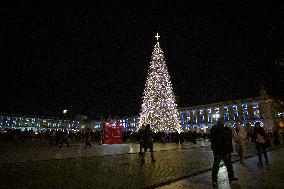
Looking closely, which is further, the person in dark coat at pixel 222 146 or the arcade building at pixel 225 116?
the arcade building at pixel 225 116

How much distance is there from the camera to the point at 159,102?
31.0 meters

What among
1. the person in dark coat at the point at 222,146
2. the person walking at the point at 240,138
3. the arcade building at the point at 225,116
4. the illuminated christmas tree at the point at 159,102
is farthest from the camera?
the arcade building at the point at 225,116

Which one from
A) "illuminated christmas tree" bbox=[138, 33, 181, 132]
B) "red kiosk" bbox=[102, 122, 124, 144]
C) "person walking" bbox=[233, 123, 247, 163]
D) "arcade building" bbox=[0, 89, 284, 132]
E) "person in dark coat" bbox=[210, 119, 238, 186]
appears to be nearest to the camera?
"person in dark coat" bbox=[210, 119, 238, 186]

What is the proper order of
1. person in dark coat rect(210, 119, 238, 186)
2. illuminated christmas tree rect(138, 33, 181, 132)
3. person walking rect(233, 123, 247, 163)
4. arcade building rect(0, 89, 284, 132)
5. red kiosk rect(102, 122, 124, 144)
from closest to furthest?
person in dark coat rect(210, 119, 238, 186)
person walking rect(233, 123, 247, 163)
red kiosk rect(102, 122, 124, 144)
illuminated christmas tree rect(138, 33, 181, 132)
arcade building rect(0, 89, 284, 132)

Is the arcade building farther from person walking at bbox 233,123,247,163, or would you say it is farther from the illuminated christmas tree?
person walking at bbox 233,123,247,163

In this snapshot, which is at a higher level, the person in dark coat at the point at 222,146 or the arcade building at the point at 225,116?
the arcade building at the point at 225,116

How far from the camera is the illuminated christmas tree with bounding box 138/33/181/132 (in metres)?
31.0

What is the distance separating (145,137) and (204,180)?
17.8ft

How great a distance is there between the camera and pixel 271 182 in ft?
22.1

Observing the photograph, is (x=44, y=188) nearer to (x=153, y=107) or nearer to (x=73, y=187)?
(x=73, y=187)

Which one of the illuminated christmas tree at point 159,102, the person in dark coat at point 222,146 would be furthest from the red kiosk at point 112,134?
the person in dark coat at point 222,146

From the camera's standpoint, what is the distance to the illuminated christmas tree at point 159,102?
3098 cm

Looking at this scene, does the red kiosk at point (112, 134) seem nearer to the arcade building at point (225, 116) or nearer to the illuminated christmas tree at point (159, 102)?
the illuminated christmas tree at point (159, 102)

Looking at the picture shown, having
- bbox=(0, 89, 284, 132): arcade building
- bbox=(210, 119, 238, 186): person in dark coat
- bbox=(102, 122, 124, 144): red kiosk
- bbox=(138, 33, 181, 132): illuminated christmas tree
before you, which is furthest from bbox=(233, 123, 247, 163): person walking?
bbox=(0, 89, 284, 132): arcade building
